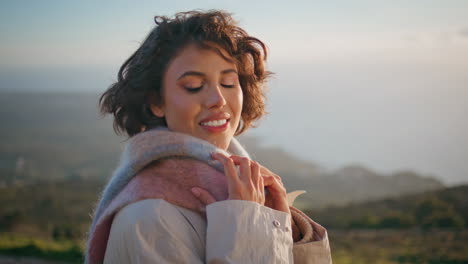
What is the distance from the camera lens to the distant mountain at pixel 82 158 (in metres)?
35.1

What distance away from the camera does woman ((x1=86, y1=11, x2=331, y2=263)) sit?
4.83 ft

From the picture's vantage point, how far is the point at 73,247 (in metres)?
7.98

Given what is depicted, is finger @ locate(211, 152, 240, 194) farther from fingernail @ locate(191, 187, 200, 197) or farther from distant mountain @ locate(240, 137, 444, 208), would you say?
distant mountain @ locate(240, 137, 444, 208)

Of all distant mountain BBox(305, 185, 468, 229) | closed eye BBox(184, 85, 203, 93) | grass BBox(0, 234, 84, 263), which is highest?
closed eye BBox(184, 85, 203, 93)

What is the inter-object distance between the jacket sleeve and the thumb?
59 millimetres

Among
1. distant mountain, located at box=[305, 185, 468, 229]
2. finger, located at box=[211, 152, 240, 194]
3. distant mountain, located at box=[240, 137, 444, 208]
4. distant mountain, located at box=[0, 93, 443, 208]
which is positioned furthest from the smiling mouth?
distant mountain, located at box=[240, 137, 444, 208]

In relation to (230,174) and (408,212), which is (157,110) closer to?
(230,174)

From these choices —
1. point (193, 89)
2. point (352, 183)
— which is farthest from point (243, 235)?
point (352, 183)

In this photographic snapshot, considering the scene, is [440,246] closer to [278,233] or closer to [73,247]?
[73,247]

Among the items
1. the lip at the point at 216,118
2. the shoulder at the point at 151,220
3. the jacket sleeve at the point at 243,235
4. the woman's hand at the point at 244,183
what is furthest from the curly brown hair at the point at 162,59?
the jacket sleeve at the point at 243,235

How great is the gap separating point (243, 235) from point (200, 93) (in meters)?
0.70

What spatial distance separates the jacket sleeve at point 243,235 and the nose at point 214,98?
509 mm

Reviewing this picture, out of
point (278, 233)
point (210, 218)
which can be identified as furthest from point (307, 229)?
point (210, 218)

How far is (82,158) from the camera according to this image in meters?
44.4
